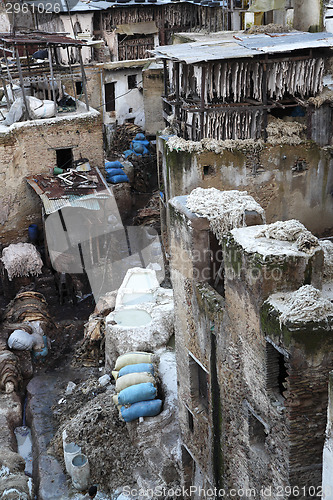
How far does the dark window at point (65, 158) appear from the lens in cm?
2295

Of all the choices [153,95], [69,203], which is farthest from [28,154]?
[153,95]

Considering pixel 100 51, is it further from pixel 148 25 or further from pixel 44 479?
pixel 44 479

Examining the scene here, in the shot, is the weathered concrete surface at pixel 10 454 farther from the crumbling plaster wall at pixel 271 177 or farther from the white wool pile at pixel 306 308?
the white wool pile at pixel 306 308

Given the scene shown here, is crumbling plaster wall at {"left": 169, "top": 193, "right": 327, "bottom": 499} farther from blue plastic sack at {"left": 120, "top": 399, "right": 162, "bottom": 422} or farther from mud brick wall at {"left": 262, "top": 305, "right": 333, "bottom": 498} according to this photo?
blue plastic sack at {"left": 120, "top": 399, "right": 162, "bottom": 422}

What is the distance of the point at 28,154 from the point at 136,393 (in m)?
11.3

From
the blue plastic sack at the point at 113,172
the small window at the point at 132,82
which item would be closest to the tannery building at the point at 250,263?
the blue plastic sack at the point at 113,172

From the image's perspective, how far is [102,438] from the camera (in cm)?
1359

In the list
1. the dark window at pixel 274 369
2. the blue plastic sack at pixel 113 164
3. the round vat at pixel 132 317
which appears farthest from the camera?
the blue plastic sack at pixel 113 164

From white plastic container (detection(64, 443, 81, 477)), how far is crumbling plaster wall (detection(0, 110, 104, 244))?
1017 centimetres

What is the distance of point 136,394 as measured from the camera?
13344 mm

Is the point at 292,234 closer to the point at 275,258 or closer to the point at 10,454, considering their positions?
the point at 275,258

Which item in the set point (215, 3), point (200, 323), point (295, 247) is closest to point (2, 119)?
point (215, 3)

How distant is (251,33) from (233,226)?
10749 millimetres

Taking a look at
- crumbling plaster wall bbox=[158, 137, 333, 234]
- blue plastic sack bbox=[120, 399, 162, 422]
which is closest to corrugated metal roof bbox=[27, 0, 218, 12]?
crumbling plaster wall bbox=[158, 137, 333, 234]
